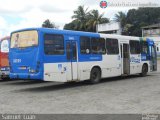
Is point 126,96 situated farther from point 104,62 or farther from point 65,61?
point 104,62

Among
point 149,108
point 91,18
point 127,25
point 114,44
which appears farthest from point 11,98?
point 127,25

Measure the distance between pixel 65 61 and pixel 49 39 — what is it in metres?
1.38

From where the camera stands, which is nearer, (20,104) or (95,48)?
(20,104)

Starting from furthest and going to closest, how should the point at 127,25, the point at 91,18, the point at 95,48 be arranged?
the point at 127,25 → the point at 91,18 → the point at 95,48

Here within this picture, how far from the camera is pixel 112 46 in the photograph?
20422mm

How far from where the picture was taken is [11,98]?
13.2 meters

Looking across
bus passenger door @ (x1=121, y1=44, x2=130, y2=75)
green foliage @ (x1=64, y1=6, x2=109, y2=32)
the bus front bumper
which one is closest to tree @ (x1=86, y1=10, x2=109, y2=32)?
green foliage @ (x1=64, y1=6, x2=109, y2=32)

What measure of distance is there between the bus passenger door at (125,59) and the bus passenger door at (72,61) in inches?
190

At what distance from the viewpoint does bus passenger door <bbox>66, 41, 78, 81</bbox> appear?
16844mm

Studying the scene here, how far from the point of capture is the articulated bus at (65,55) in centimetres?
1558

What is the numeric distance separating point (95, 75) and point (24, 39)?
456 centimetres

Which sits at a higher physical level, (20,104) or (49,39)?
(49,39)

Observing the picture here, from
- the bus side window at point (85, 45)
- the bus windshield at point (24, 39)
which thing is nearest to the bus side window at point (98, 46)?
the bus side window at point (85, 45)

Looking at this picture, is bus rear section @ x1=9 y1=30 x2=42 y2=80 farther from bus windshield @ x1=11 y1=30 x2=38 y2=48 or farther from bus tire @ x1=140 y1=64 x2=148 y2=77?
bus tire @ x1=140 y1=64 x2=148 y2=77
